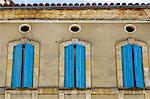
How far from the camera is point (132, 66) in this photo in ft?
69.5

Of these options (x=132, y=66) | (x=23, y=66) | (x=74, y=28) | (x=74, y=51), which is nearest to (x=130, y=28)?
(x=132, y=66)

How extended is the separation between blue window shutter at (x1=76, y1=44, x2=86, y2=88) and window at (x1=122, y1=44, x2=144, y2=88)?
1.85m

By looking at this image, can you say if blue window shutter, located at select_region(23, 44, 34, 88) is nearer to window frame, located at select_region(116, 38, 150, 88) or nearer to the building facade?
the building facade

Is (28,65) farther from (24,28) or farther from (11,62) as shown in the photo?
(24,28)

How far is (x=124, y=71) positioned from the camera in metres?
21.1

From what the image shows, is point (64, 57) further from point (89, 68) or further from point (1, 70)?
point (1, 70)

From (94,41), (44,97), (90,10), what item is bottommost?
(44,97)

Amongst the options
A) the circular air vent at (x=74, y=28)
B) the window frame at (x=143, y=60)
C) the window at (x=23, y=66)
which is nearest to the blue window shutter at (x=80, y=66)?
the circular air vent at (x=74, y=28)

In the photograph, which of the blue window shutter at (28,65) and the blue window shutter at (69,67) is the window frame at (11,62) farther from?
the blue window shutter at (69,67)

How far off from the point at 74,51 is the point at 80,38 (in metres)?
0.69

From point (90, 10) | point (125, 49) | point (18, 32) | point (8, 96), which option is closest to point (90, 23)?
point (90, 10)

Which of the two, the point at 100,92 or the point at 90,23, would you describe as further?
the point at 90,23

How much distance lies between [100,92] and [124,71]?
1.53 meters

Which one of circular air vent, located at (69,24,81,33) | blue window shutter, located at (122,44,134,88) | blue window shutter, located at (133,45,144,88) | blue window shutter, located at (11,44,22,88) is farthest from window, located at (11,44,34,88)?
blue window shutter, located at (133,45,144,88)
